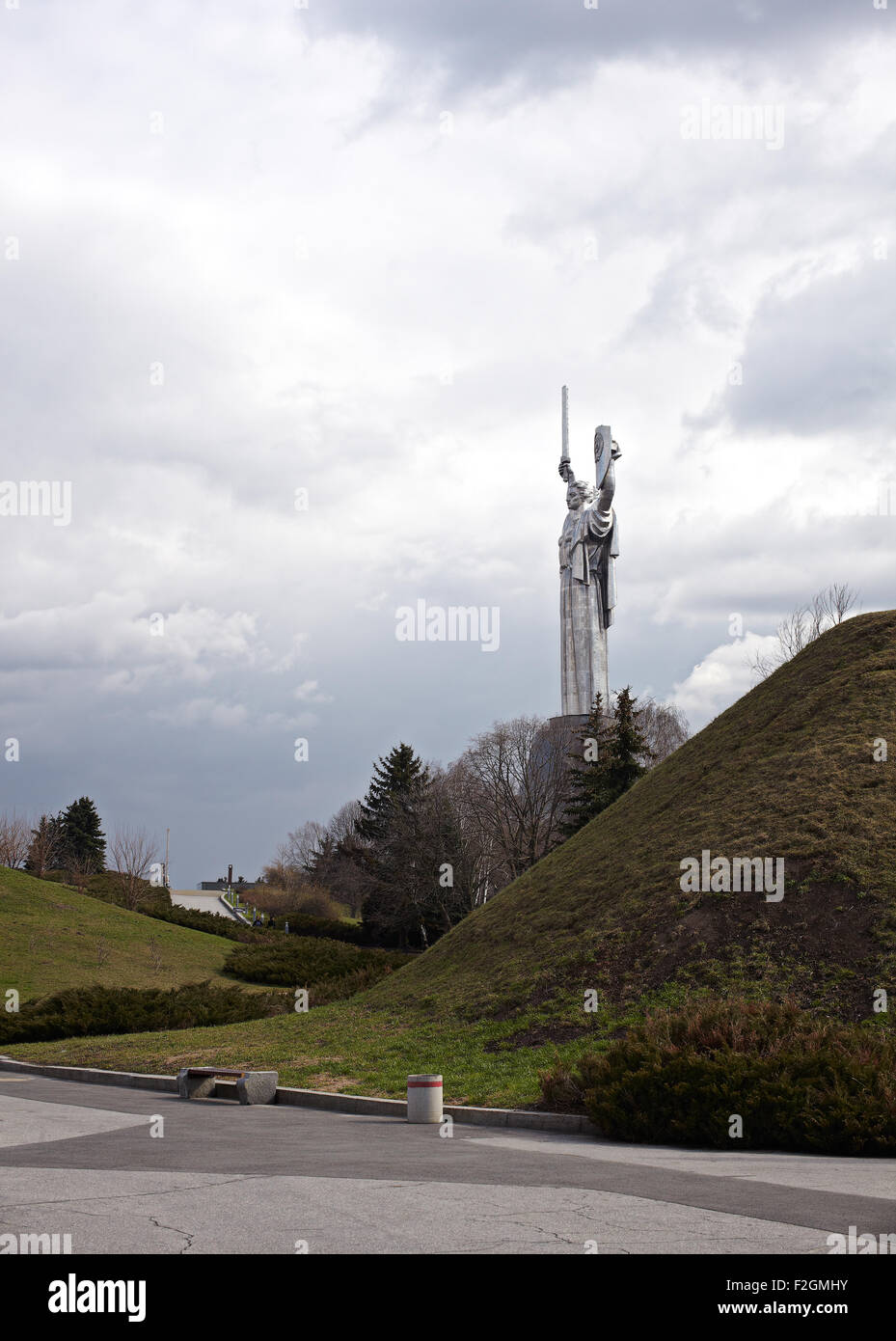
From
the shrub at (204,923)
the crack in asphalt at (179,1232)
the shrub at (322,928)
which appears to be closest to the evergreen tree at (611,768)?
the shrub at (204,923)

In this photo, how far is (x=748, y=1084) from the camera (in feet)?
38.4

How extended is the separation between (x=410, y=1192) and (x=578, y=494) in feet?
175

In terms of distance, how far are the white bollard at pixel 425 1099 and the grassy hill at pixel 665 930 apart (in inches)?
44.7

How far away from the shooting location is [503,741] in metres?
58.0

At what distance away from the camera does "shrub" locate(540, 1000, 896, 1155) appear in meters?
11.0

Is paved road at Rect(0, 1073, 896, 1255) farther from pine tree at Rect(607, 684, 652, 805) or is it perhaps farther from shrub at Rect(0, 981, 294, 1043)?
pine tree at Rect(607, 684, 652, 805)

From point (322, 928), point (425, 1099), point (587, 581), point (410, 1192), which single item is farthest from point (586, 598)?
point (410, 1192)

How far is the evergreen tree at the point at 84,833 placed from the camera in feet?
288

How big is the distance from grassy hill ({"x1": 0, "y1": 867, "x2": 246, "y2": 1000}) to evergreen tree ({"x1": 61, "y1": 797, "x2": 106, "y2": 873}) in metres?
39.5

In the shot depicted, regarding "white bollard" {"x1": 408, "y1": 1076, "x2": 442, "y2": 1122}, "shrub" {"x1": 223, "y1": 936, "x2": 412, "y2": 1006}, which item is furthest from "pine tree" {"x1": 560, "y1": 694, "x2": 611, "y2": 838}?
"white bollard" {"x1": 408, "y1": 1076, "x2": 442, "y2": 1122}

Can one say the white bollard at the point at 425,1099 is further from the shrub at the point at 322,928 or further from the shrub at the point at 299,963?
the shrub at the point at 322,928

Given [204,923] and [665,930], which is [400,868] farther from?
[665,930]
